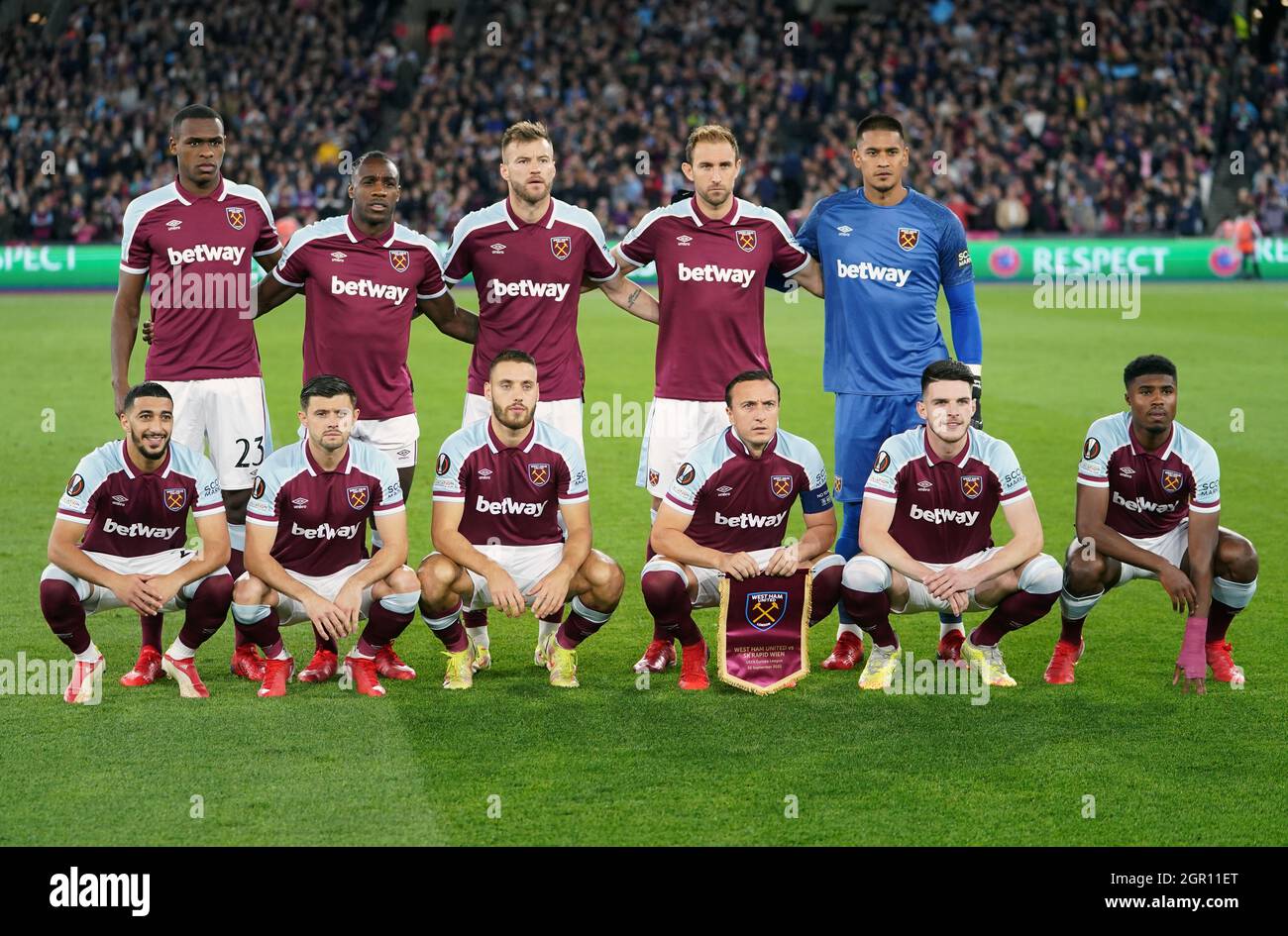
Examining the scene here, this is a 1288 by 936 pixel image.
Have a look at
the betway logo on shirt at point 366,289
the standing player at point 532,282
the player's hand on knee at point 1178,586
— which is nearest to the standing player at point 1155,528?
the player's hand on knee at point 1178,586

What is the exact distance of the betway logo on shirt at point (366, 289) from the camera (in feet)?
23.3

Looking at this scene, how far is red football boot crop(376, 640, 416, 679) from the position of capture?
6773 mm

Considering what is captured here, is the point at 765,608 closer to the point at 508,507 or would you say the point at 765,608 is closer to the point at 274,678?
the point at 508,507

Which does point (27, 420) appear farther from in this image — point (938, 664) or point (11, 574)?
point (938, 664)

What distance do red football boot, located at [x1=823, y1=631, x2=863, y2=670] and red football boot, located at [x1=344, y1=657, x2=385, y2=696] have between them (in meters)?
1.98

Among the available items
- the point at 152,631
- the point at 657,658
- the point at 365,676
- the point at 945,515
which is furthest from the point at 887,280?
the point at 152,631

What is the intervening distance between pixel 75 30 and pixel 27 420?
68.6ft

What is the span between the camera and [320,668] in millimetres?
6723

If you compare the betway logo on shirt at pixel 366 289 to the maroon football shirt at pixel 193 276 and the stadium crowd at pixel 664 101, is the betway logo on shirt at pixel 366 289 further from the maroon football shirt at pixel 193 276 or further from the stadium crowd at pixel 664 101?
the stadium crowd at pixel 664 101

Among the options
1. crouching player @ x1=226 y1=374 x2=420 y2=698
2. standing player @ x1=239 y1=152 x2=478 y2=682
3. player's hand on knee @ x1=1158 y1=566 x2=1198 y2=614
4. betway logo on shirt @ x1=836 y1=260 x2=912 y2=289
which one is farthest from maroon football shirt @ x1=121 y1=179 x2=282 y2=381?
player's hand on knee @ x1=1158 y1=566 x2=1198 y2=614

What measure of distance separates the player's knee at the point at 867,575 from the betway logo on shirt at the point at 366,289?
2.39 metres

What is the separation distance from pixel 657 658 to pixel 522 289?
1787 mm

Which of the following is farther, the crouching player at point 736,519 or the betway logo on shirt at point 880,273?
the betway logo on shirt at point 880,273

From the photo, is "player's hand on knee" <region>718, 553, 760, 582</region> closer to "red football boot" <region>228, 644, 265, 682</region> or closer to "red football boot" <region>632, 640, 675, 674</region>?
"red football boot" <region>632, 640, 675, 674</region>
